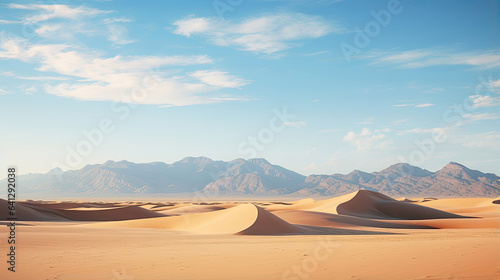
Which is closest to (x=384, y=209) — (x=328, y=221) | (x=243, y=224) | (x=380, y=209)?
(x=380, y=209)

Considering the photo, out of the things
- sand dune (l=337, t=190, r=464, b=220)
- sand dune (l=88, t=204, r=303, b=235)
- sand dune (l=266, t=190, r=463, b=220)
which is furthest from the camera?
sand dune (l=337, t=190, r=464, b=220)

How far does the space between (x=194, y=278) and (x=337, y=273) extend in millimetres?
3334

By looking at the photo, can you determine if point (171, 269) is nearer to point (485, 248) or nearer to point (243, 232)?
point (485, 248)

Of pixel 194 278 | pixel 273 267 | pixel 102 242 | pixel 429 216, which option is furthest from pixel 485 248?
pixel 429 216

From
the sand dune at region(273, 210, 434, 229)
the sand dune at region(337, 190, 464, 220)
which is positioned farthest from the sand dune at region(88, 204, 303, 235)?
the sand dune at region(337, 190, 464, 220)

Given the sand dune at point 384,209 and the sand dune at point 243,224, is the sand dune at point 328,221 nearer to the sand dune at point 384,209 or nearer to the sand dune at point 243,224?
the sand dune at point 243,224

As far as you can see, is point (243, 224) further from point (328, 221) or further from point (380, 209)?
point (380, 209)

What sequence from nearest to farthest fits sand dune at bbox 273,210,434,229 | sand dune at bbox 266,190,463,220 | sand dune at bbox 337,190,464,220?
1. sand dune at bbox 273,210,434,229
2. sand dune at bbox 266,190,463,220
3. sand dune at bbox 337,190,464,220

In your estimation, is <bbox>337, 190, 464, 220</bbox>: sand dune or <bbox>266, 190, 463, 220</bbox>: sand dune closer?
<bbox>266, 190, 463, 220</bbox>: sand dune

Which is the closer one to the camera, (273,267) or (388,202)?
(273,267)

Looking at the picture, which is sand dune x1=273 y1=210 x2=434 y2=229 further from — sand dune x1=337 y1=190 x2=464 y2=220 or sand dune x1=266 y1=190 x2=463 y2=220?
sand dune x1=337 y1=190 x2=464 y2=220

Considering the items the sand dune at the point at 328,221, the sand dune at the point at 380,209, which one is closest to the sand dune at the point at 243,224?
the sand dune at the point at 328,221

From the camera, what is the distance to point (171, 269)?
420 inches

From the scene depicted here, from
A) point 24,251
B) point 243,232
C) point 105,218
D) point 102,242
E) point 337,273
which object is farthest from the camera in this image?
point 105,218
